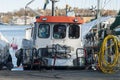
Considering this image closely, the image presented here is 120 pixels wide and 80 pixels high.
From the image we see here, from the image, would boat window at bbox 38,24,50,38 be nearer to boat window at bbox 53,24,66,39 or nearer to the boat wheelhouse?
the boat wheelhouse

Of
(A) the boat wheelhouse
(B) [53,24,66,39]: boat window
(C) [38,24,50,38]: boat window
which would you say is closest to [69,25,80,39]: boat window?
(A) the boat wheelhouse

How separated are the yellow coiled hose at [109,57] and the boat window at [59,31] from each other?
3097 millimetres

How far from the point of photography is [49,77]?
45.4ft

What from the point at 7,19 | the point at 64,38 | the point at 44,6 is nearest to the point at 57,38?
the point at 64,38

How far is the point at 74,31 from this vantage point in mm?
19328

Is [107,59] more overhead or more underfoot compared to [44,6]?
more underfoot

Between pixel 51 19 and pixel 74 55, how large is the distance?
73.7 inches

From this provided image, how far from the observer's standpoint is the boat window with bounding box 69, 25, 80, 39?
63.2ft

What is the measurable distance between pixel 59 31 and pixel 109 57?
3373 mm

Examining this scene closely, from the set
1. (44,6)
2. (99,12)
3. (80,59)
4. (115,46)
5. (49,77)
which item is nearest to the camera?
(49,77)

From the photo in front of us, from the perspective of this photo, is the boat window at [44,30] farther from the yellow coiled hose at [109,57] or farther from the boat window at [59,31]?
the yellow coiled hose at [109,57]

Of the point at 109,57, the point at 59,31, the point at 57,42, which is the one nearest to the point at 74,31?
the point at 59,31

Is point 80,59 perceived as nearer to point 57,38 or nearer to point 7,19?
point 57,38

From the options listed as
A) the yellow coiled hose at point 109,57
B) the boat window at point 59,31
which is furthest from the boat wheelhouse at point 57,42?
the yellow coiled hose at point 109,57
